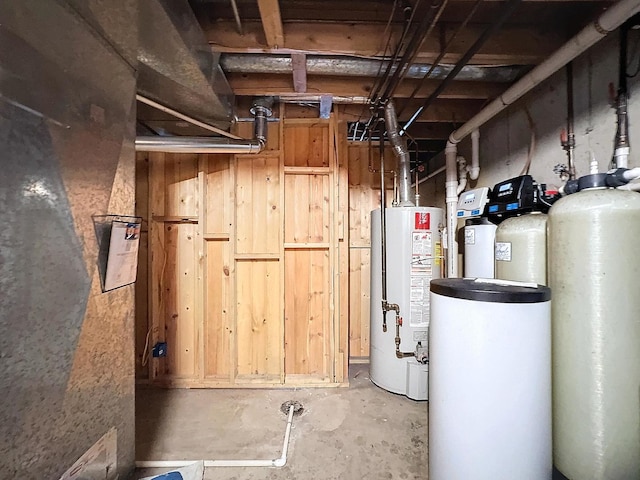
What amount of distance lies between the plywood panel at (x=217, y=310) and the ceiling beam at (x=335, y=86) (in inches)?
49.1

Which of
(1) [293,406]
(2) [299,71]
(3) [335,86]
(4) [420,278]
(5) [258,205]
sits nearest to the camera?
(2) [299,71]

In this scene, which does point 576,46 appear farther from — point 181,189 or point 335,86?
point 181,189

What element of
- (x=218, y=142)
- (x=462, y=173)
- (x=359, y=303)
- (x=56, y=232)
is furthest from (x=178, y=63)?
(x=359, y=303)

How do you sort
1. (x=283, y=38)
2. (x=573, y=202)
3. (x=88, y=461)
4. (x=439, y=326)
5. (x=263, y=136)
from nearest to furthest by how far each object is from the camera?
(x=88, y=461) → (x=573, y=202) → (x=439, y=326) → (x=283, y=38) → (x=263, y=136)

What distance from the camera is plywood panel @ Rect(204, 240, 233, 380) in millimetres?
2467

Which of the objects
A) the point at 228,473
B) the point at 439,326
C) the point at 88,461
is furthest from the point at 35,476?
the point at 439,326

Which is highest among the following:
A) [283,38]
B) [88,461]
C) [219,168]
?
[283,38]

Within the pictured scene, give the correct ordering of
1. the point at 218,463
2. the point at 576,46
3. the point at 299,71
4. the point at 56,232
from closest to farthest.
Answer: the point at 56,232, the point at 576,46, the point at 218,463, the point at 299,71

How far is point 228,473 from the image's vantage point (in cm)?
157

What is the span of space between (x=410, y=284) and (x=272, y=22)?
6.21 ft

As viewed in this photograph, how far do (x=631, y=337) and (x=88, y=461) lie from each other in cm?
201

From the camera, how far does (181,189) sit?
2.46 m

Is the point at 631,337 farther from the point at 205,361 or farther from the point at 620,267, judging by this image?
the point at 205,361

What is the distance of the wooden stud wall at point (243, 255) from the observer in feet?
8.00
